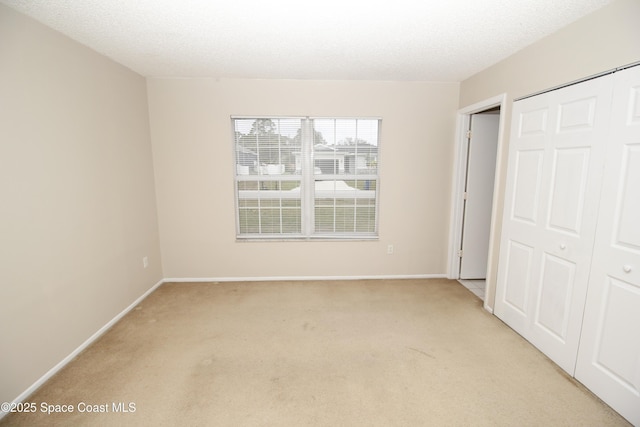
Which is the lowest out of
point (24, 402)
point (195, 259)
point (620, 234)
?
point (24, 402)

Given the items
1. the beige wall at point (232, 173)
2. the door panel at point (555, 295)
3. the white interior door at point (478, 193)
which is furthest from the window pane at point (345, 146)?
the door panel at point (555, 295)

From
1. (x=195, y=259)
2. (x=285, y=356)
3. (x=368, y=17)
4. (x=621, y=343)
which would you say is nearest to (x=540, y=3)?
(x=368, y=17)

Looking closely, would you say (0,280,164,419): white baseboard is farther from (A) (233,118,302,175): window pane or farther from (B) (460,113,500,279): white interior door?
(B) (460,113,500,279): white interior door

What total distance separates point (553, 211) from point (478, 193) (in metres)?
1.44

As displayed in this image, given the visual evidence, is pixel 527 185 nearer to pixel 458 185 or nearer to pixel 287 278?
pixel 458 185

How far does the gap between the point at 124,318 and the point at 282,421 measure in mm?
2078

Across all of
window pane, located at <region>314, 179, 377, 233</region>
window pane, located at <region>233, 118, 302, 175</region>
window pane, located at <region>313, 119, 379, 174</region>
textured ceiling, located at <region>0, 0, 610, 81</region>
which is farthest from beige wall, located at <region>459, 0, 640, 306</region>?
window pane, located at <region>233, 118, 302, 175</region>

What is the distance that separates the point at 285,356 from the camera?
2221 millimetres

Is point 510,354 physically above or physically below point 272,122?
below

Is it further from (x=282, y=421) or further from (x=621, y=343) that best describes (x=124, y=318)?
(x=621, y=343)

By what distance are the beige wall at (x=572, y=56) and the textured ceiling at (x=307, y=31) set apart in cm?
8

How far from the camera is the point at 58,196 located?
2092mm

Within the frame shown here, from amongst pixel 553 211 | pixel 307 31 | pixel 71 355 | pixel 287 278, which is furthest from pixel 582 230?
pixel 71 355

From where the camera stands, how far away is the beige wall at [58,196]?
175cm
